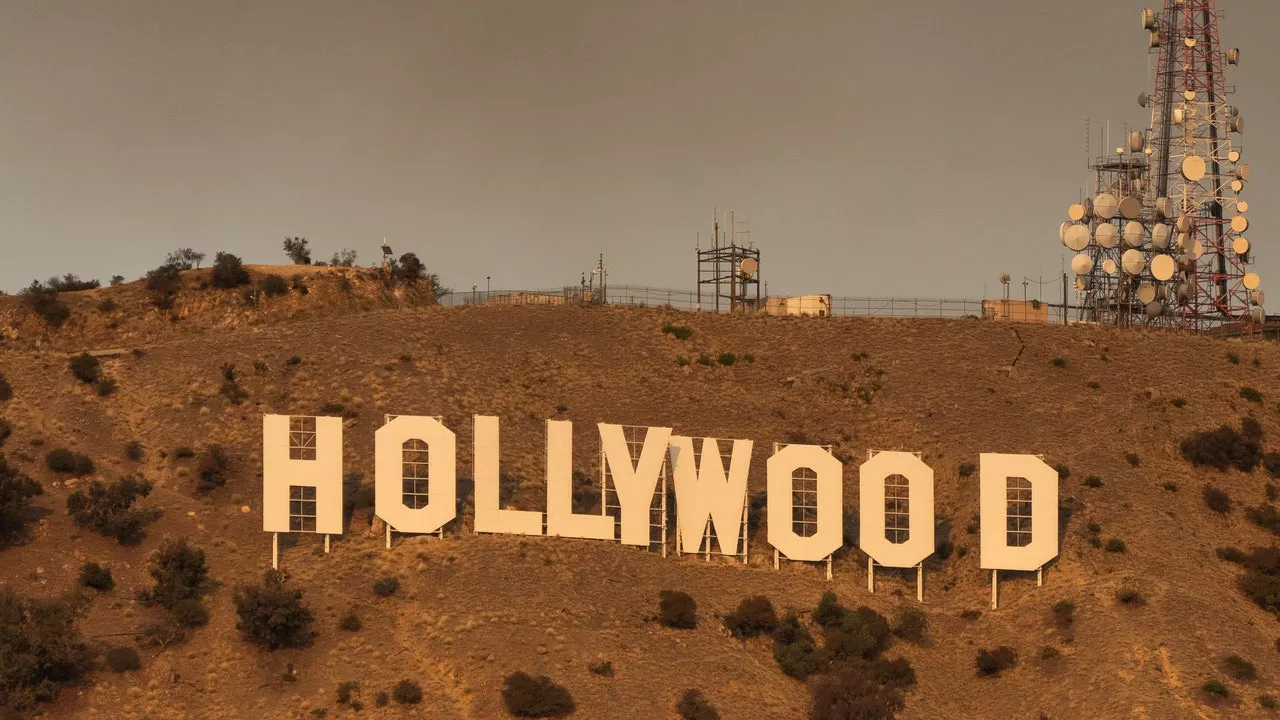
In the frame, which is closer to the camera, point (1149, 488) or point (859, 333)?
point (1149, 488)

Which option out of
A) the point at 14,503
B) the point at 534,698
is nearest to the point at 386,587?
the point at 534,698

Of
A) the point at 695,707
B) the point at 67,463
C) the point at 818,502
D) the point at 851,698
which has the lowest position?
the point at 695,707

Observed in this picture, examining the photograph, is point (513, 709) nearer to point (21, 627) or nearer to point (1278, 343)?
point (21, 627)

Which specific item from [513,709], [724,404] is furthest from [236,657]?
[724,404]

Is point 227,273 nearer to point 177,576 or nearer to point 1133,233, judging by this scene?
point 177,576

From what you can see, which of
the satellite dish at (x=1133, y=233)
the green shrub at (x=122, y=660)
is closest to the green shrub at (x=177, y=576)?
the green shrub at (x=122, y=660)

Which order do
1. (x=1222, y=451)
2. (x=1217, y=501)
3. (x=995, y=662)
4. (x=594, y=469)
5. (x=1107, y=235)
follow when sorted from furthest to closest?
(x=1107, y=235), (x=1222, y=451), (x=594, y=469), (x=1217, y=501), (x=995, y=662)

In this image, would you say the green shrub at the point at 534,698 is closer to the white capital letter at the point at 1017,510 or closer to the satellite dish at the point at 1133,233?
the white capital letter at the point at 1017,510
